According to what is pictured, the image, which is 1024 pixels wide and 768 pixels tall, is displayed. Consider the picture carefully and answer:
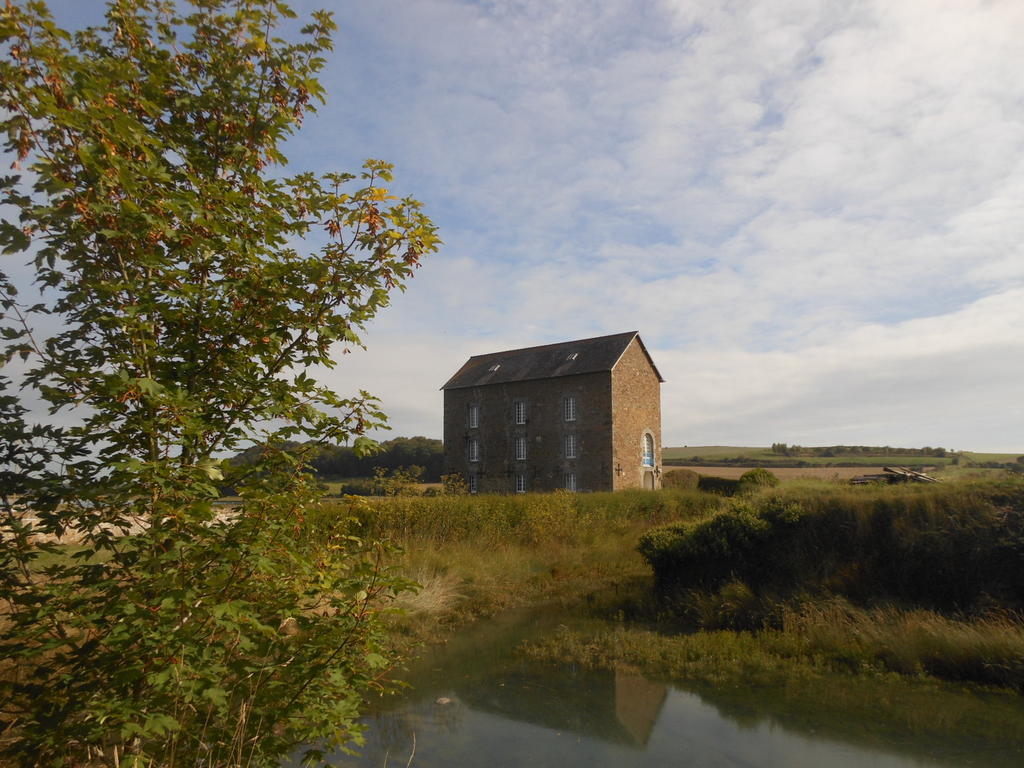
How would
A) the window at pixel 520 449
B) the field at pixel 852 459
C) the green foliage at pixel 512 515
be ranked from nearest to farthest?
the green foliage at pixel 512 515 < the window at pixel 520 449 < the field at pixel 852 459

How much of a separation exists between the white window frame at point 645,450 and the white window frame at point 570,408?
13.7 ft

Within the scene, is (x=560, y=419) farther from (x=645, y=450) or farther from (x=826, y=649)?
(x=826, y=649)

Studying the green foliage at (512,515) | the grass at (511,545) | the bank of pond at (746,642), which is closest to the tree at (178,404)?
the bank of pond at (746,642)

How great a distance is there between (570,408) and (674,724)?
27272mm

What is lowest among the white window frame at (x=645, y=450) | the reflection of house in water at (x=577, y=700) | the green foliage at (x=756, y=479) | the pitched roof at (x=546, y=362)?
the reflection of house in water at (x=577, y=700)

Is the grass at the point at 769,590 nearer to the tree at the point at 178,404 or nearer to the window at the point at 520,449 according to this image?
the tree at the point at 178,404

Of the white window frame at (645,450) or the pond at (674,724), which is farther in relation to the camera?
the white window frame at (645,450)

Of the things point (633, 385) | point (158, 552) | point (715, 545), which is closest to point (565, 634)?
point (715, 545)

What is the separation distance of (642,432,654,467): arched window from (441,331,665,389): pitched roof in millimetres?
3732

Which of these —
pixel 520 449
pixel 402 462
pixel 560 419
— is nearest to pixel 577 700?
pixel 560 419

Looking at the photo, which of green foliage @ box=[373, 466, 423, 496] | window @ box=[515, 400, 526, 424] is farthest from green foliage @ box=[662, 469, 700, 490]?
green foliage @ box=[373, 466, 423, 496]

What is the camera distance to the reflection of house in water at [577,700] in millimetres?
7539

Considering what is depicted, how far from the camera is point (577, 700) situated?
8422mm

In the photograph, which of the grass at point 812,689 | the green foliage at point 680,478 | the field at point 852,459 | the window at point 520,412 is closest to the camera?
the grass at point 812,689
